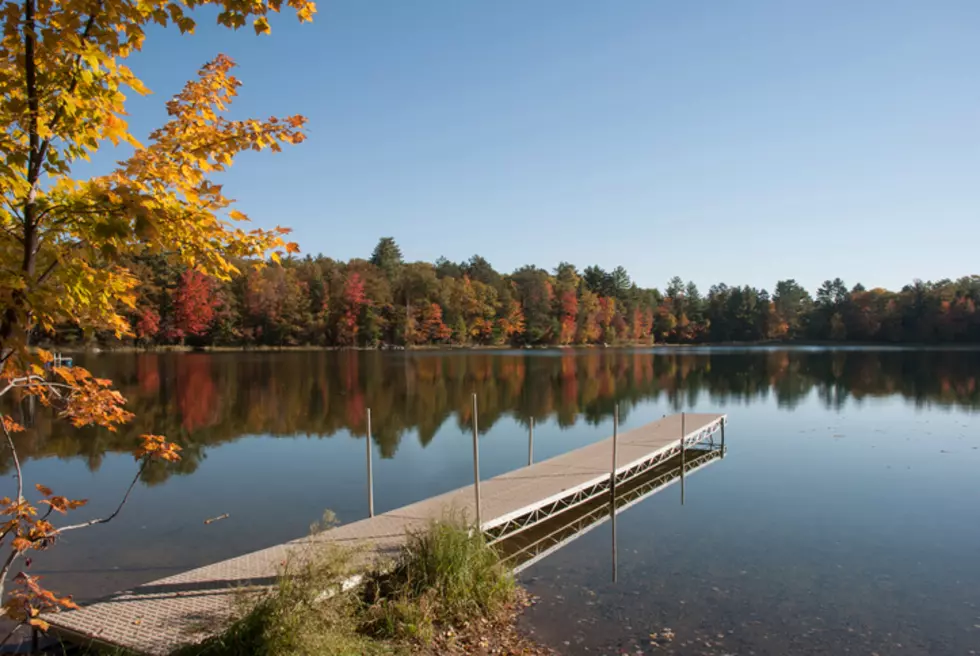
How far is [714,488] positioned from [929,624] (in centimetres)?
599

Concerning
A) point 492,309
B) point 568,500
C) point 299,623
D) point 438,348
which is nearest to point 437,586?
point 299,623

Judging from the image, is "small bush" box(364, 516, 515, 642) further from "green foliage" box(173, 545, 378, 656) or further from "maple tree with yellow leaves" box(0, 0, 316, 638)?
"maple tree with yellow leaves" box(0, 0, 316, 638)

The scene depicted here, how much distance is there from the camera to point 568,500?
11164 mm

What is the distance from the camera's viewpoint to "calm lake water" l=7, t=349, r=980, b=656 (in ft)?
22.8

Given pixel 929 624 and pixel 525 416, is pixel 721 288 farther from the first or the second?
pixel 929 624

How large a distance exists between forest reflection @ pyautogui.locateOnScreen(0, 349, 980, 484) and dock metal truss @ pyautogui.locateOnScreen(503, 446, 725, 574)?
585cm

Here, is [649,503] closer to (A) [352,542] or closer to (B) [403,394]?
(A) [352,542]

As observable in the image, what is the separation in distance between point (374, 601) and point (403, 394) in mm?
21567

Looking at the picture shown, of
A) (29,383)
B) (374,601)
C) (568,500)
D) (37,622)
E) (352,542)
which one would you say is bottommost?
(568,500)

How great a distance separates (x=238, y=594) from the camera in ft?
17.7

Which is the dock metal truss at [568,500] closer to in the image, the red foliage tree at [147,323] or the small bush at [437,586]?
the small bush at [437,586]

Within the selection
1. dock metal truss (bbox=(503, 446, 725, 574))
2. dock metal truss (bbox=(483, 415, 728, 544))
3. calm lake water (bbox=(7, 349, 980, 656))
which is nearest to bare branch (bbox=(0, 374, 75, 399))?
calm lake water (bbox=(7, 349, 980, 656))

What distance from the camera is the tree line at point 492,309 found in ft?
202

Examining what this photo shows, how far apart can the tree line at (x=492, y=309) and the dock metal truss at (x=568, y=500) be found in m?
38.9
